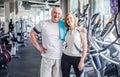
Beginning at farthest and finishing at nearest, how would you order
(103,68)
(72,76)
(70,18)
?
1. (72,76)
2. (103,68)
3. (70,18)

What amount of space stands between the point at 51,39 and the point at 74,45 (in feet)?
1.02

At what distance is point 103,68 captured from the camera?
3.94 meters

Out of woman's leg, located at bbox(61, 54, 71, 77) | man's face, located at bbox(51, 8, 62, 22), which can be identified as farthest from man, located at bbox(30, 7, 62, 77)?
woman's leg, located at bbox(61, 54, 71, 77)

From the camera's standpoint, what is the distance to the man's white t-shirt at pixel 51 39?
336 cm

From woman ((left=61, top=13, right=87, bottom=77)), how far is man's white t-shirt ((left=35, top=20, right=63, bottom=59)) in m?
0.13

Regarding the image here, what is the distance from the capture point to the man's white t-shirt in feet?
11.0

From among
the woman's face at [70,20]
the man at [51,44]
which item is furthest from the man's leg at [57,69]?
the woman's face at [70,20]

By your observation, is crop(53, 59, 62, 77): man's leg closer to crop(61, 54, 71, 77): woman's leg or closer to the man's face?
crop(61, 54, 71, 77): woman's leg

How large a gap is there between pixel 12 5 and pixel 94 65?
12595 millimetres

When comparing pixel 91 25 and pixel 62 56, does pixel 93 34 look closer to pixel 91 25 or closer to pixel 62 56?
Answer: pixel 91 25

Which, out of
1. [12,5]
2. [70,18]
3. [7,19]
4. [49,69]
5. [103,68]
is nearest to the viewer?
[70,18]

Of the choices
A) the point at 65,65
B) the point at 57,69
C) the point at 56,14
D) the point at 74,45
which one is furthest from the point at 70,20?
the point at 57,69

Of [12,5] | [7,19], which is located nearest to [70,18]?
[7,19]

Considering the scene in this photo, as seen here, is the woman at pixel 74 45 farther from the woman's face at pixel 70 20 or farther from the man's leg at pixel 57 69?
the man's leg at pixel 57 69
